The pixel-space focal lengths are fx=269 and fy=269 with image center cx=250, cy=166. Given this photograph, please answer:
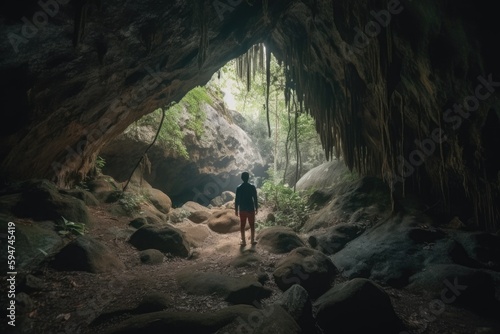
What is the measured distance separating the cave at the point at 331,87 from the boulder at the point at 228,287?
50 centimetres

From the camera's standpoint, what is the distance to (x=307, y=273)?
4.95m

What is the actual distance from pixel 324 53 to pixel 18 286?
361 inches

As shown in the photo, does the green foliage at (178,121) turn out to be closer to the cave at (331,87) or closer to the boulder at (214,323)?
the cave at (331,87)

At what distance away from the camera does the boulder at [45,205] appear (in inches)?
222

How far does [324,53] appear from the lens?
8.68 meters

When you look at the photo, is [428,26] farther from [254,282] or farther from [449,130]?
[254,282]

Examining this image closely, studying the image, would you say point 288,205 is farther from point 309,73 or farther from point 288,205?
point 309,73

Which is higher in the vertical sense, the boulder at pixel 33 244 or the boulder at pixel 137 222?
the boulder at pixel 137 222

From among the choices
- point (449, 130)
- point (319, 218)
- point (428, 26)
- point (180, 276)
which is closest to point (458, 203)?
point (449, 130)

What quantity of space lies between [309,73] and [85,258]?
28.6 feet

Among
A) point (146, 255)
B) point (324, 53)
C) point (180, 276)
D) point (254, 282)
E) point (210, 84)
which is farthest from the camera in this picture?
point (210, 84)

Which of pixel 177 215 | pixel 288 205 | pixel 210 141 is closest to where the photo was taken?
pixel 177 215

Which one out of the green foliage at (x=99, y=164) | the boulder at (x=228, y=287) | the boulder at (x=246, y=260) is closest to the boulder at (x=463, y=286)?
the boulder at (x=228, y=287)

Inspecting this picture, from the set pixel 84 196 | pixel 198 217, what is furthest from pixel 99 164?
pixel 198 217
